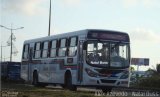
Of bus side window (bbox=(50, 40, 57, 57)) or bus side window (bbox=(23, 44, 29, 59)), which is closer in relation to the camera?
bus side window (bbox=(50, 40, 57, 57))

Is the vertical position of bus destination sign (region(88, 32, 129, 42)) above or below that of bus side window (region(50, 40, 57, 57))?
above

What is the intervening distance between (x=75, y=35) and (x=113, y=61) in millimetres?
2725

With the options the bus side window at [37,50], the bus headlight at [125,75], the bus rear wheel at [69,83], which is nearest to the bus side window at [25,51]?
the bus side window at [37,50]

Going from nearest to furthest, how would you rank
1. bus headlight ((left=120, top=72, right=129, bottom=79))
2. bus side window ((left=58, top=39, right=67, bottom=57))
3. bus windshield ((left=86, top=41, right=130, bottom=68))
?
bus windshield ((left=86, top=41, right=130, bottom=68)) < bus headlight ((left=120, top=72, right=129, bottom=79)) < bus side window ((left=58, top=39, right=67, bottom=57))

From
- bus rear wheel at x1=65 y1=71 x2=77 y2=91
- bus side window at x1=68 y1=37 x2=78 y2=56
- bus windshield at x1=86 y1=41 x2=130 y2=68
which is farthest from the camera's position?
bus rear wheel at x1=65 y1=71 x2=77 y2=91

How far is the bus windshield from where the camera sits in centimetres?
2622

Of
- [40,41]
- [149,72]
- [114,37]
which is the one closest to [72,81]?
[114,37]

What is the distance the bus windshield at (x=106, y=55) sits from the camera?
2622 cm

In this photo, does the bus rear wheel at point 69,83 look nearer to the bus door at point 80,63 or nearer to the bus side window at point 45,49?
the bus door at point 80,63

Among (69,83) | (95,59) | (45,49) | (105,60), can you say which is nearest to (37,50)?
(45,49)

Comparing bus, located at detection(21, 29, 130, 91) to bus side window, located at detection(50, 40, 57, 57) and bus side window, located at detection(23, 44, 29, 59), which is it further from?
bus side window, located at detection(23, 44, 29, 59)

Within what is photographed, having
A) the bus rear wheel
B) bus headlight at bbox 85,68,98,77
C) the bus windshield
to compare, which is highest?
the bus windshield

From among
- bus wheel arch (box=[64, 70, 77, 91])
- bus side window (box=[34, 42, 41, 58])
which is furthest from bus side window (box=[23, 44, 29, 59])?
bus wheel arch (box=[64, 70, 77, 91])

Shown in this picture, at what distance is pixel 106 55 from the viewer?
2622 cm
